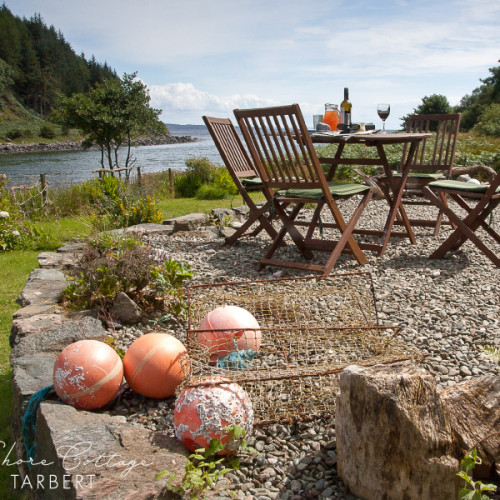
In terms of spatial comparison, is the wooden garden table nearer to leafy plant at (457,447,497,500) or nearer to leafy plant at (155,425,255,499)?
leafy plant at (155,425,255,499)

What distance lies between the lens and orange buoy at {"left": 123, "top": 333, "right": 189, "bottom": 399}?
2262 mm

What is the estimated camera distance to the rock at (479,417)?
163 cm

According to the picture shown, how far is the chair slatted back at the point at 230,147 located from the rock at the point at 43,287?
7.00 ft

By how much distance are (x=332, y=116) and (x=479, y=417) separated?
445cm

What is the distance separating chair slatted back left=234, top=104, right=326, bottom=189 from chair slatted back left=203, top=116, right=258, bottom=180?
77 cm

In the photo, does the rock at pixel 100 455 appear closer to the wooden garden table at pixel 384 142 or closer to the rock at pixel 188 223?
the wooden garden table at pixel 384 142

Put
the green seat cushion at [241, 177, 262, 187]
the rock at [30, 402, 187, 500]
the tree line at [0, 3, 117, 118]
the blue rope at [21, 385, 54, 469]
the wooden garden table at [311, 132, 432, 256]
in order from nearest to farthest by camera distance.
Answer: the rock at [30, 402, 187, 500] → the blue rope at [21, 385, 54, 469] → the wooden garden table at [311, 132, 432, 256] → the green seat cushion at [241, 177, 262, 187] → the tree line at [0, 3, 117, 118]

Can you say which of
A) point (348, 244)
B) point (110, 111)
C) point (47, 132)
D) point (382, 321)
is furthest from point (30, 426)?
point (47, 132)

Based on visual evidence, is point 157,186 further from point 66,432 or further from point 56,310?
point 66,432

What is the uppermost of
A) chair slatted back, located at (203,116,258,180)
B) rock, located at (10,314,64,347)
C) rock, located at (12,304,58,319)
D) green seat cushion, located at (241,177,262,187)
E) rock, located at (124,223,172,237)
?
chair slatted back, located at (203,116,258,180)

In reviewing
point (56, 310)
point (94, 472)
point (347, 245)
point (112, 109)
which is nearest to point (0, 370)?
point (56, 310)

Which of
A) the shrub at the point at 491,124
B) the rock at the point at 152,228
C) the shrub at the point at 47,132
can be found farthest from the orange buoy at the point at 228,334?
the shrub at the point at 47,132

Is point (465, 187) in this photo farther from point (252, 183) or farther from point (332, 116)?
point (252, 183)

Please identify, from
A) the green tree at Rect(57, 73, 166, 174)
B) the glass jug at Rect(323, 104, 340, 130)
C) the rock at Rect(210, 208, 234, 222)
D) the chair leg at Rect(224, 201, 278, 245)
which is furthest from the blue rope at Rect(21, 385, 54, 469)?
the green tree at Rect(57, 73, 166, 174)
